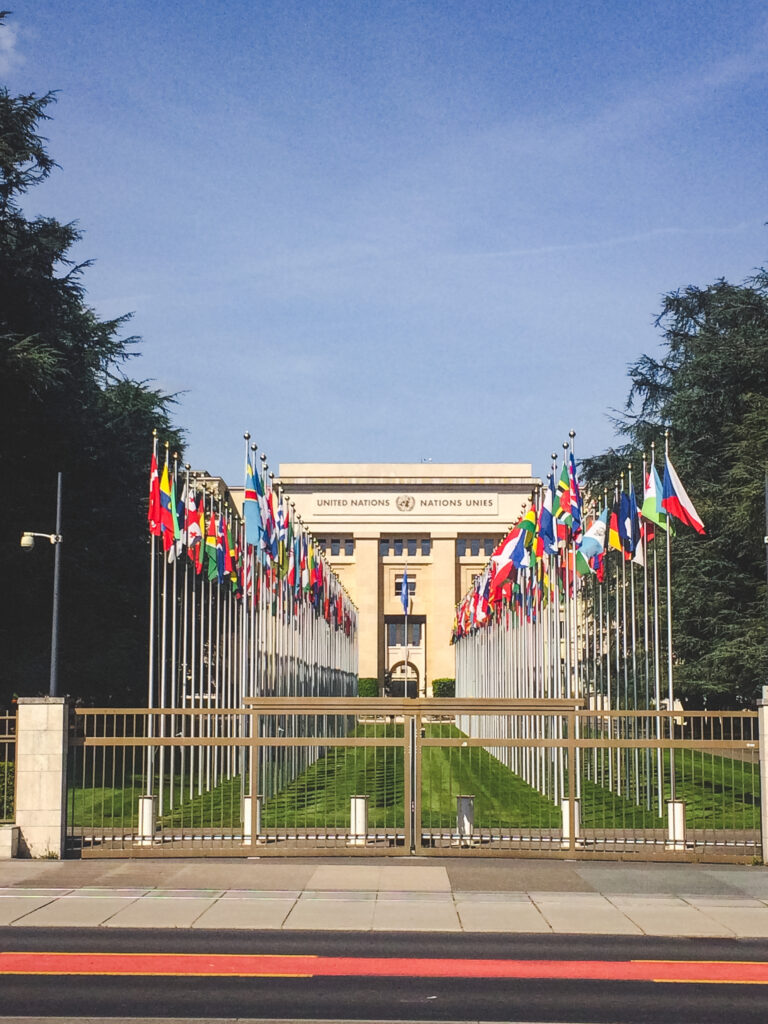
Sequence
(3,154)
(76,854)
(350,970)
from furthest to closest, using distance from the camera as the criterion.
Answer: (3,154), (76,854), (350,970)

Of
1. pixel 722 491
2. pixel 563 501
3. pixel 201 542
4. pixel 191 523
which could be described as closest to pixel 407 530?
pixel 722 491

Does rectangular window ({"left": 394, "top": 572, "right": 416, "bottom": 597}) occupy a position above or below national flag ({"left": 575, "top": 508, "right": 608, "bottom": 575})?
above

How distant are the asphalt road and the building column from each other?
91620mm

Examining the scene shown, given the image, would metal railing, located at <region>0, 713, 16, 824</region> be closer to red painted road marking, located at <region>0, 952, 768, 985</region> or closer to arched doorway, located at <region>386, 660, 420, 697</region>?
red painted road marking, located at <region>0, 952, 768, 985</region>

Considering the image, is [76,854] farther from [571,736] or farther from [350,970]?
[350,970]

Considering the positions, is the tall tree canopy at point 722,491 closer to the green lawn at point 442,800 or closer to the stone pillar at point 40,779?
the green lawn at point 442,800

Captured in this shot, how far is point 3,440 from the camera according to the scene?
41.8m

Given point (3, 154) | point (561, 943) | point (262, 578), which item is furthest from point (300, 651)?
point (561, 943)

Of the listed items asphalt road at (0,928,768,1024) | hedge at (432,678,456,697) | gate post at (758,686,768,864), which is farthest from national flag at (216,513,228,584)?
hedge at (432,678,456,697)

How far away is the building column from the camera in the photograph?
106750 millimetres

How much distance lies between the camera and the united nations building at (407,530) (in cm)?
10850

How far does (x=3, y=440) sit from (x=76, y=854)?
2242 centimetres

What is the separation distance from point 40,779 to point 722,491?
3334 cm

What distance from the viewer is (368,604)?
107 m
